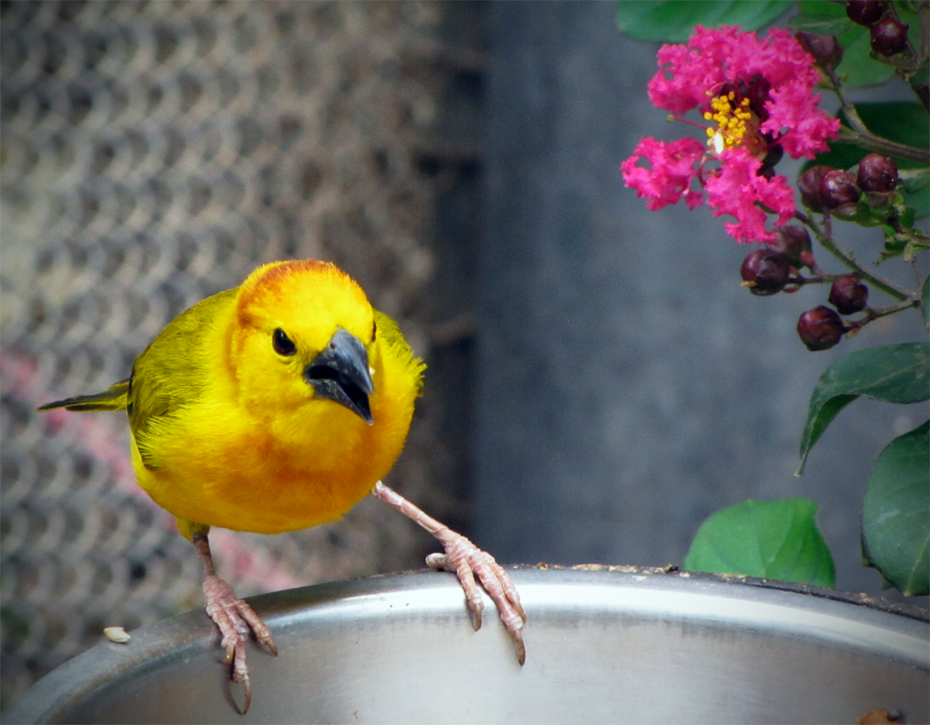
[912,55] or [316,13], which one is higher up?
[316,13]

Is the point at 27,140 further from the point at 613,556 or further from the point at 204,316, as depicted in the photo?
the point at 613,556

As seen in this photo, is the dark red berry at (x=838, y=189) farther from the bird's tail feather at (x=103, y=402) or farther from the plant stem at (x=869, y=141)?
the bird's tail feather at (x=103, y=402)

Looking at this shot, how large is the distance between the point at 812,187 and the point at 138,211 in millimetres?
2520

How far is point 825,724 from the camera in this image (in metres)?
1.17

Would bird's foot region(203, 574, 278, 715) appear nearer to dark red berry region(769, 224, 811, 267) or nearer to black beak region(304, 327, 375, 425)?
black beak region(304, 327, 375, 425)

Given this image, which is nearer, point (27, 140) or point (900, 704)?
point (900, 704)

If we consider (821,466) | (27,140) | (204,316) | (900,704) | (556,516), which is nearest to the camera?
(900,704)

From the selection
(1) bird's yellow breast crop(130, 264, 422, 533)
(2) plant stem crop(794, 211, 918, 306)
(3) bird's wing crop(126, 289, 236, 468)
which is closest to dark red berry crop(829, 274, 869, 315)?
(2) plant stem crop(794, 211, 918, 306)

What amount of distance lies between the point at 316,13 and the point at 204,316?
6.34ft

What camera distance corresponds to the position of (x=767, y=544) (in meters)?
1.58

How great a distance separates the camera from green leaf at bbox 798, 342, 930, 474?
1275mm

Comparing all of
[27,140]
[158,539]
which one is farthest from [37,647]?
[27,140]

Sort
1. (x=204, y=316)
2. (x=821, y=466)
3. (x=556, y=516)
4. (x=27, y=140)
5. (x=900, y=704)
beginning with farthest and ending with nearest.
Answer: (x=556, y=516), (x=27, y=140), (x=821, y=466), (x=204, y=316), (x=900, y=704)

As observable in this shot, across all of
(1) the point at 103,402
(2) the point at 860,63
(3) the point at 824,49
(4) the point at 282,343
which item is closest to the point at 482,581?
(4) the point at 282,343
